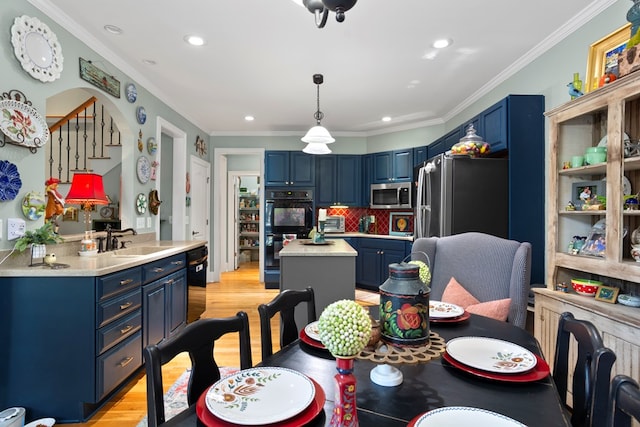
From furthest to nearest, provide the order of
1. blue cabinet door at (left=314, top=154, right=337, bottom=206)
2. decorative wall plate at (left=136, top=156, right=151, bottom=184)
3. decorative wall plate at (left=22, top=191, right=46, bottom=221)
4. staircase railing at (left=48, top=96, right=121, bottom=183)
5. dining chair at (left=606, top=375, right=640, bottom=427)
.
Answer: blue cabinet door at (left=314, top=154, right=337, bottom=206) < staircase railing at (left=48, top=96, right=121, bottom=183) < decorative wall plate at (left=136, top=156, right=151, bottom=184) < decorative wall plate at (left=22, top=191, right=46, bottom=221) < dining chair at (left=606, top=375, right=640, bottom=427)

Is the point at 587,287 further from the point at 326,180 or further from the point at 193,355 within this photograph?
the point at 326,180

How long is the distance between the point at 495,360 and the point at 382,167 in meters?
4.77

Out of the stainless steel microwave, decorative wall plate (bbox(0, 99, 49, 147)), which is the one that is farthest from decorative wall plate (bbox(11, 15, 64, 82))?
the stainless steel microwave

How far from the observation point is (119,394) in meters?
2.36

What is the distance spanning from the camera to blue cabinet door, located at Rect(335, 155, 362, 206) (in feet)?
19.1

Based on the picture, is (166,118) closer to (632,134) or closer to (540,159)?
(540,159)

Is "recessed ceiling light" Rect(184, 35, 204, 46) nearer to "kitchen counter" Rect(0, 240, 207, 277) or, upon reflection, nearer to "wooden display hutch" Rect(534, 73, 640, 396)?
"kitchen counter" Rect(0, 240, 207, 277)

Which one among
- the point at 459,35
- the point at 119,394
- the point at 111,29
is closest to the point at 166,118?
the point at 111,29

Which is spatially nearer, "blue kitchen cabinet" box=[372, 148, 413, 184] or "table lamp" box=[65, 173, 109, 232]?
"table lamp" box=[65, 173, 109, 232]

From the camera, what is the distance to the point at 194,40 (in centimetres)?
284

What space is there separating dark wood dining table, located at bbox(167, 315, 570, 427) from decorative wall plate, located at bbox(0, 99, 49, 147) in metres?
2.17

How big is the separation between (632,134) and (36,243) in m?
3.63

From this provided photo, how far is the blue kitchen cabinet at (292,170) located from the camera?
5797 millimetres

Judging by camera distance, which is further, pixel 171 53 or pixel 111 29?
pixel 171 53
